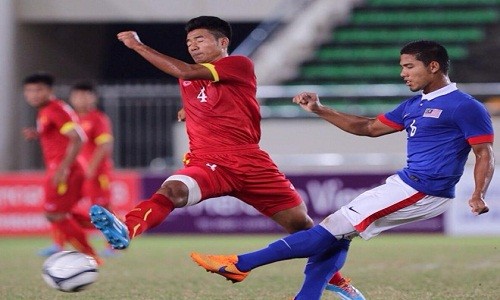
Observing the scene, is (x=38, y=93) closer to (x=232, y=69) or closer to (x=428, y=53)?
(x=232, y=69)

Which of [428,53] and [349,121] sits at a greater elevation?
[428,53]

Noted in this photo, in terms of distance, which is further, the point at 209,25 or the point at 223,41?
the point at 223,41

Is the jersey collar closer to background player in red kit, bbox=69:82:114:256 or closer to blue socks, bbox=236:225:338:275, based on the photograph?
blue socks, bbox=236:225:338:275

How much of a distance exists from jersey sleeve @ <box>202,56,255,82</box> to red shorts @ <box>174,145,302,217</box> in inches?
19.4

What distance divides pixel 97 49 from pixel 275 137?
368 inches

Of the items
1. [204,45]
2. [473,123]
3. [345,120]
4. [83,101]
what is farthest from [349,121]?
[83,101]

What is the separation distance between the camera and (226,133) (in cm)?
732

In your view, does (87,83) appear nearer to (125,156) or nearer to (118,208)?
(118,208)

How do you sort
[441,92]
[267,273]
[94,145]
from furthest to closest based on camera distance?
[94,145], [267,273], [441,92]

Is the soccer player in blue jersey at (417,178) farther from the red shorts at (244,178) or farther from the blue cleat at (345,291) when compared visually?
the red shorts at (244,178)

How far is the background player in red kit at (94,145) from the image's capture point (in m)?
13.6

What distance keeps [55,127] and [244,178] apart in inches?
195

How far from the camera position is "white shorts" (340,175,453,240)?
21.9 feet

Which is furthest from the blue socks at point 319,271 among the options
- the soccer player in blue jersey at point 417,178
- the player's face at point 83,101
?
the player's face at point 83,101
